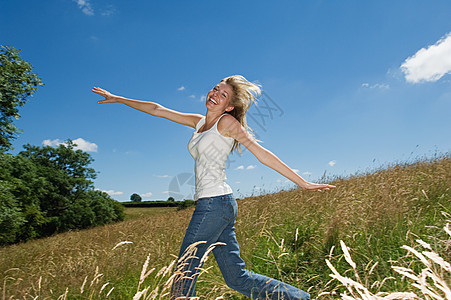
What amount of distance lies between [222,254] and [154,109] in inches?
75.3

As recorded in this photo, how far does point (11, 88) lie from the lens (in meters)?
13.3

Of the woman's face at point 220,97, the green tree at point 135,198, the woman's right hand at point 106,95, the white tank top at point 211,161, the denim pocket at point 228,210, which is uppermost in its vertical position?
the green tree at point 135,198

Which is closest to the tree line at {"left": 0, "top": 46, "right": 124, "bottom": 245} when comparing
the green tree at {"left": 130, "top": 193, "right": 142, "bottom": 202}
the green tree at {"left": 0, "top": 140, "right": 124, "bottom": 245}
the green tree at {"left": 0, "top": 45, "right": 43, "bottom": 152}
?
the green tree at {"left": 0, "top": 140, "right": 124, "bottom": 245}

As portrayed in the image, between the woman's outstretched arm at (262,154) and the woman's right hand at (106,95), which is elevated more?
the woman's right hand at (106,95)

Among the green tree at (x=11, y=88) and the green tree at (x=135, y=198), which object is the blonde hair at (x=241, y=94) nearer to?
the green tree at (x=11, y=88)

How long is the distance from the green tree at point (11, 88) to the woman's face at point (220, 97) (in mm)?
13107

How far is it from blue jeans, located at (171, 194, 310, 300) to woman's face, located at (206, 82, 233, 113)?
0.92m

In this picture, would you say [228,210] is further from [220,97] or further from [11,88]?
[11,88]

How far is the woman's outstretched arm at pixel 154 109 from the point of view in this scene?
3.55m

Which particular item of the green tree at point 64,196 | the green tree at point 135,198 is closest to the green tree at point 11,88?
the green tree at point 64,196

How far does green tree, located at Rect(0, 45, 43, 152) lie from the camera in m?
13.1

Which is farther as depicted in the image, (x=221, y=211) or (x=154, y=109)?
(x=154, y=109)

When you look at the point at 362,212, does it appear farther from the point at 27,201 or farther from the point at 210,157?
the point at 27,201

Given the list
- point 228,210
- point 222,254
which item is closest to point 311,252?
point 222,254
